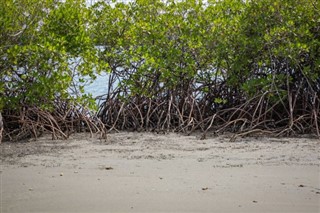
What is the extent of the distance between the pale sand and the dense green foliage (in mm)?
762

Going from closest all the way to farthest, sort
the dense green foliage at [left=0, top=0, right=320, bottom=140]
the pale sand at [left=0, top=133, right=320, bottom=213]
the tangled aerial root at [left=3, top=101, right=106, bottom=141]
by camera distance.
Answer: the pale sand at [left=0, top=133, right=320, bottom=213] < the tangled aerial root at [left=3, top=101, right=106, bottom=141] < the dense green foliage at [left=0, top=0, right=320, bottom=140]

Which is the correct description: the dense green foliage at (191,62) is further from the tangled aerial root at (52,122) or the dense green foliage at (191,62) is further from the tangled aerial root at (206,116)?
the tangled aerial root at (52,122)

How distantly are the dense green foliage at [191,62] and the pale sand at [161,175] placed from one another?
762 millimetres

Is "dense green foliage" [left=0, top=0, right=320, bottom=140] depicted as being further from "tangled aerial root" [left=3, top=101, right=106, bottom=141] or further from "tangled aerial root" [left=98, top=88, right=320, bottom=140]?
"tangled aerial root" [left=3, top=101, right=106, bottom=141]

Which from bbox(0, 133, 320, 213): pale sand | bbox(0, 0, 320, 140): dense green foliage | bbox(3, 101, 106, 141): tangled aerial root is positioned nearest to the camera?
bbox(0, 133, 320, 213): pale sand

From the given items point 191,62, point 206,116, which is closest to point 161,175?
point 191,62

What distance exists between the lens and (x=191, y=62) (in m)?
7.21

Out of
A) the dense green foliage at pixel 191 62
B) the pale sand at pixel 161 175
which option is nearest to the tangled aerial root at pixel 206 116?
the dense green foliage at pixel 191 62

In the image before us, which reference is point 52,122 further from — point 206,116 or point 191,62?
point 206,116

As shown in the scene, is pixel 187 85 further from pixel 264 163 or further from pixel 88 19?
pixel 264 163

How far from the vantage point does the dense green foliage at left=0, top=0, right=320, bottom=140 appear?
21.6ft

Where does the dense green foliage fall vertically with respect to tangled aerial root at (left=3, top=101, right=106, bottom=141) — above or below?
above

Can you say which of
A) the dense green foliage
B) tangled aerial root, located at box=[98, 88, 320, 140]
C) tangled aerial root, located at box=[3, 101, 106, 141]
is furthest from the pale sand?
the dense green foliage

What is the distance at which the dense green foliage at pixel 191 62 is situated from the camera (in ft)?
21.6
